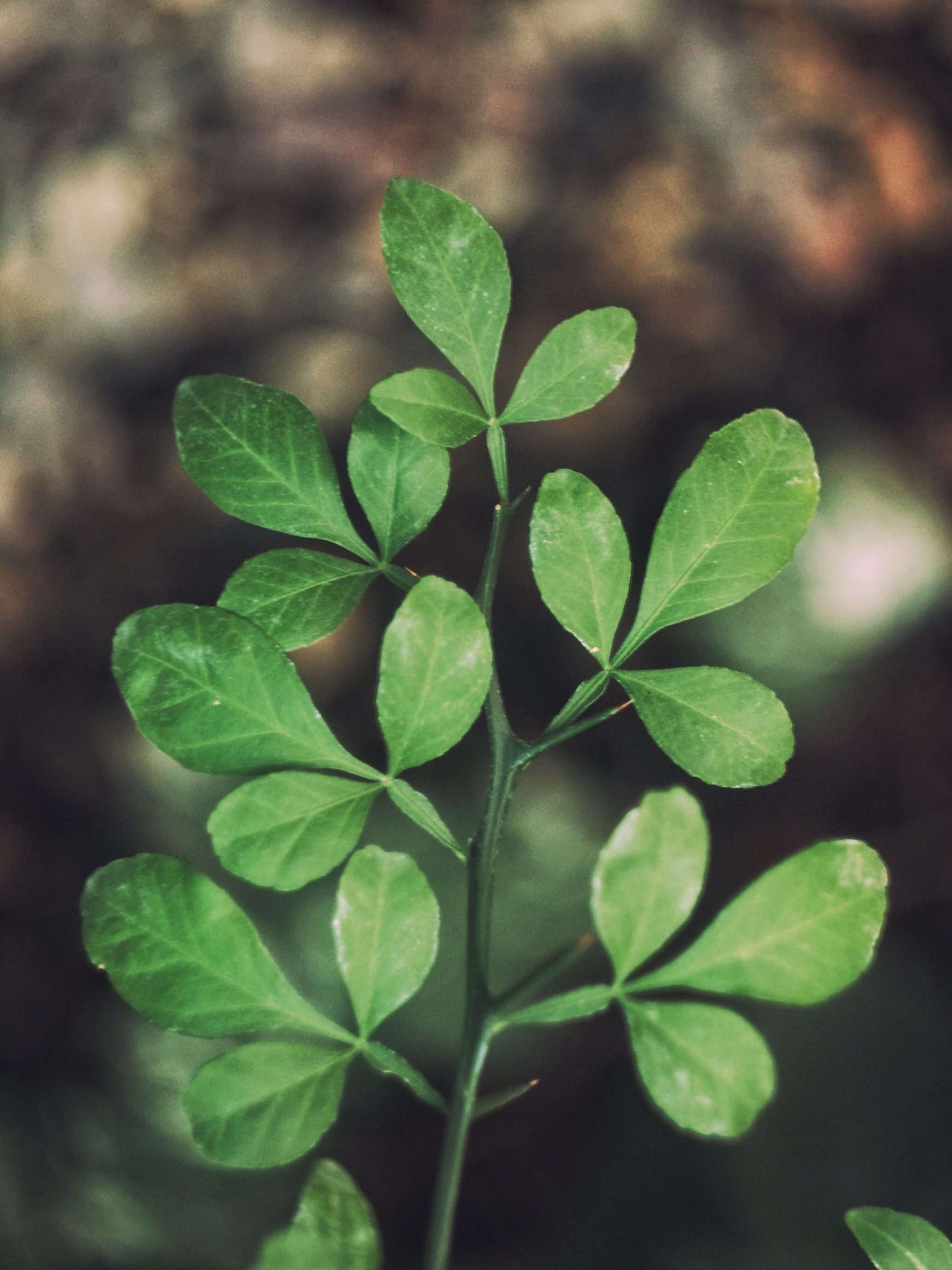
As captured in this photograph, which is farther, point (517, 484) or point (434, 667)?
point (517, 484)

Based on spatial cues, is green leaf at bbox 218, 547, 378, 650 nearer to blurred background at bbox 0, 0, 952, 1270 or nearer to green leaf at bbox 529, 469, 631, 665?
green leaf at bbox 529, 469, 631, 665

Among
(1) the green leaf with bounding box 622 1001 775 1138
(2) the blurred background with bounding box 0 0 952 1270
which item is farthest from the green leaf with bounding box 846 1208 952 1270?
(2) the blurred background with bounding box 0 0 952 1270

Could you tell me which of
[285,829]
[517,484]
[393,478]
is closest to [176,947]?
[285,829]

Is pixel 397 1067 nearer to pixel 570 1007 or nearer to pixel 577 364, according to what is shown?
pixel 570 1007

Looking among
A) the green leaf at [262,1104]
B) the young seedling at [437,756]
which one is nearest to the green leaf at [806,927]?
the young seedling at [437,756]

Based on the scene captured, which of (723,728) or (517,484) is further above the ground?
(723,728)

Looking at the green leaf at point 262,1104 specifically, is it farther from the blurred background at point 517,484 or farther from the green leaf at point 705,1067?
the blurred background at point 517,484
